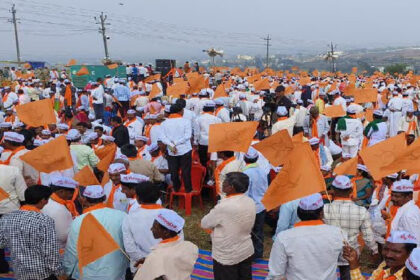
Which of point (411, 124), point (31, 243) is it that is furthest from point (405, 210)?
point (411, 124)

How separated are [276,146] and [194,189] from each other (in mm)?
3370

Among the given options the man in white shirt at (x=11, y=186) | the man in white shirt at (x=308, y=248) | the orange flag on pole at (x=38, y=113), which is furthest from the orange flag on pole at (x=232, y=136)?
the orange flag on pole at (x=38, y=113)

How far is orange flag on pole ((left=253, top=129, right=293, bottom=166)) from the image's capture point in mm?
4879

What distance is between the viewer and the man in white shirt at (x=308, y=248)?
10.7 ft

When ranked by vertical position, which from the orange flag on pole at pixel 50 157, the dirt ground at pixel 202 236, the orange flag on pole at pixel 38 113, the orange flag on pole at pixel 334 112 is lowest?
the dirt ground at pixel 202 236

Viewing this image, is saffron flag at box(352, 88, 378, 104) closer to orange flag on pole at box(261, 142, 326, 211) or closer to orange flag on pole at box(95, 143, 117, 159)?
orange flag on pole at box(95, 143, 117, 159)

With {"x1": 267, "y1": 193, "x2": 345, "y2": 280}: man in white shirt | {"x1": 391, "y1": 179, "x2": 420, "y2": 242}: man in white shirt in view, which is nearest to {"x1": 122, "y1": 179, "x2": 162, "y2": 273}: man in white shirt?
{"x1": 267, "y1": 193, "x2": 345, "y2": 280}: man in white shirt

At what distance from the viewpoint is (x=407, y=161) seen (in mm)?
4090

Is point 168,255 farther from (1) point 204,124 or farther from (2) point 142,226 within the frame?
(1) point 204,124

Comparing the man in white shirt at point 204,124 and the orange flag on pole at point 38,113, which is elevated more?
the orange flag on pole at point 38,113

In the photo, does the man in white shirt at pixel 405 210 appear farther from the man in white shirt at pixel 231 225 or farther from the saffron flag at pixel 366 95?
the saffron flag at pixel 366 95

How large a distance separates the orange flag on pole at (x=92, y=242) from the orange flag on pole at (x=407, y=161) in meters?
2.72

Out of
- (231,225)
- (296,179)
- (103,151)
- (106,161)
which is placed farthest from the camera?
(103,151)

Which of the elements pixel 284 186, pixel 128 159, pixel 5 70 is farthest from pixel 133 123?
pixel 5 70
